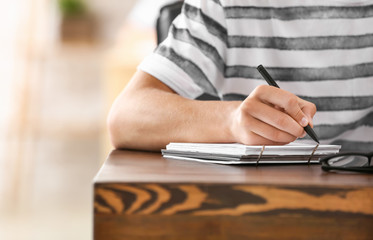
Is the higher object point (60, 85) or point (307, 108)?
point (307, 108)

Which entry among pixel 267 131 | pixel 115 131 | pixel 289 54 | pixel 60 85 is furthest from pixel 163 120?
pixel 60 85

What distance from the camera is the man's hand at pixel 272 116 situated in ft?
2.45

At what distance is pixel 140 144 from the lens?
0.94 metres

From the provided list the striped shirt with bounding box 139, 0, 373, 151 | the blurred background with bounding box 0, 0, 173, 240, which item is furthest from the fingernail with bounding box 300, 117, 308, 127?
the blurred background with bounding box 0, 0, 173, 240

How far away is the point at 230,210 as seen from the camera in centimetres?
52

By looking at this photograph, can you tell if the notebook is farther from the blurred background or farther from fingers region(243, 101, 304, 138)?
the blurred background

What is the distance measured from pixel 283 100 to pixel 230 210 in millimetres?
271

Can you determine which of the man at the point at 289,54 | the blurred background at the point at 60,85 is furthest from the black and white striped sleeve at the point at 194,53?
the blurred background at the point at 60,85

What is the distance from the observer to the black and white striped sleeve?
3.64 ft

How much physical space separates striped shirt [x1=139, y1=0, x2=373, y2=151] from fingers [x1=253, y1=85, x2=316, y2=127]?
44 cm

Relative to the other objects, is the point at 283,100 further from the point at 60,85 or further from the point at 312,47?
the point at 60,85

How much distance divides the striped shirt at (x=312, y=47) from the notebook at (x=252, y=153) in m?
0.43

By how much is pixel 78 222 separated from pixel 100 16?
5.59ft

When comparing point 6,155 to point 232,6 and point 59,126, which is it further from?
point 232,6
